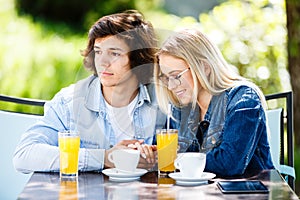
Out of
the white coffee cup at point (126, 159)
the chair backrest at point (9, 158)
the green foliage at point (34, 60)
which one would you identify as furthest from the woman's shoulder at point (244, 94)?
the green foliage at point (34, 60)

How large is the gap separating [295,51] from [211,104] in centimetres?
156

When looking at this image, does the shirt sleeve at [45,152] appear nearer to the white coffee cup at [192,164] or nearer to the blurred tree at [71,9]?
the white coffee cup at [192,164]

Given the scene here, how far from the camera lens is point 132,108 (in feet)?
8.47

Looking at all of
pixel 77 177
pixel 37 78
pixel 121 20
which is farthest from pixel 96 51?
pixel 37 78

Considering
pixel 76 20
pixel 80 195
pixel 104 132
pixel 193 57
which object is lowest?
pixel 80 195

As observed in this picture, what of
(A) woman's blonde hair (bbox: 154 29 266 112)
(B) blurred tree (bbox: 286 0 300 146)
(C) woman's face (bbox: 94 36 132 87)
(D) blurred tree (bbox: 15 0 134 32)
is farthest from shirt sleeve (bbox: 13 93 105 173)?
(D) blurred tree (bbox: 15 0 134 32)

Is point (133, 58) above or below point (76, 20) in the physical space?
below

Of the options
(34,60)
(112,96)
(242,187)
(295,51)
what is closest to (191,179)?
(242,187)

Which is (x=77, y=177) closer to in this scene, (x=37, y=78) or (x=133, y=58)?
(x=133, y=58)

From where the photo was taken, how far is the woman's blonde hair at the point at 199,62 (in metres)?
2.39

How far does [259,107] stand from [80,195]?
0.69 m

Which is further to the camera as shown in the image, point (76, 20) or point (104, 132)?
point (76, 20)

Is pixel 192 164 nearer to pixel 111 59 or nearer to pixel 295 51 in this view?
pixel 111 59

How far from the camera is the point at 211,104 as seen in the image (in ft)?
7.86
